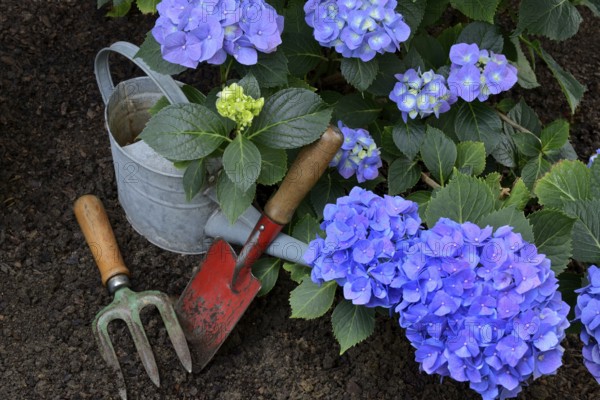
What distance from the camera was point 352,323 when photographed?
185cm

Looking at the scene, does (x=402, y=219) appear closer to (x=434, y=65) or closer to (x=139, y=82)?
(x=434, y=65)

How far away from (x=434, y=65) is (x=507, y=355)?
983 mm

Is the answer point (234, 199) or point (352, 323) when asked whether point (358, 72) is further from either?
point (352, 323)

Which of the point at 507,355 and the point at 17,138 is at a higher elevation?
the point at 507,355

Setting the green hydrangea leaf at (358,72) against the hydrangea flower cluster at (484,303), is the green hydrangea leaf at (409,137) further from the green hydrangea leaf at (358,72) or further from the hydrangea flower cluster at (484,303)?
the hydrangea flower cluster at (484,303)

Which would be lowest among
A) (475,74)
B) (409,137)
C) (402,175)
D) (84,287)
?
(84,287)

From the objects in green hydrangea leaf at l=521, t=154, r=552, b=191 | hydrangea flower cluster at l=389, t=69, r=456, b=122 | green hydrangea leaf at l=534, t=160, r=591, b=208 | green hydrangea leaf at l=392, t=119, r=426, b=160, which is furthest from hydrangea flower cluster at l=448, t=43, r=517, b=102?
green hydrangea leaf at l=534, t=160, r=591, b=208

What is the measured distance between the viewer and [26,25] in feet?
9.14

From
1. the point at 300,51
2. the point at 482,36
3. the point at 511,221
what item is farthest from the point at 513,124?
the point at 511,221

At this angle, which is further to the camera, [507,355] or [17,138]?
[17,138]

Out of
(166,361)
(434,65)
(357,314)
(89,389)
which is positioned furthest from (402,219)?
(89,389)

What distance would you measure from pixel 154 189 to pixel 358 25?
0.74 metres

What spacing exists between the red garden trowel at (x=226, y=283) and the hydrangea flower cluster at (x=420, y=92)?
329 millimetres

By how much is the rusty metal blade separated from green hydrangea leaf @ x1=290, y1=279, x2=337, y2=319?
28 cm
